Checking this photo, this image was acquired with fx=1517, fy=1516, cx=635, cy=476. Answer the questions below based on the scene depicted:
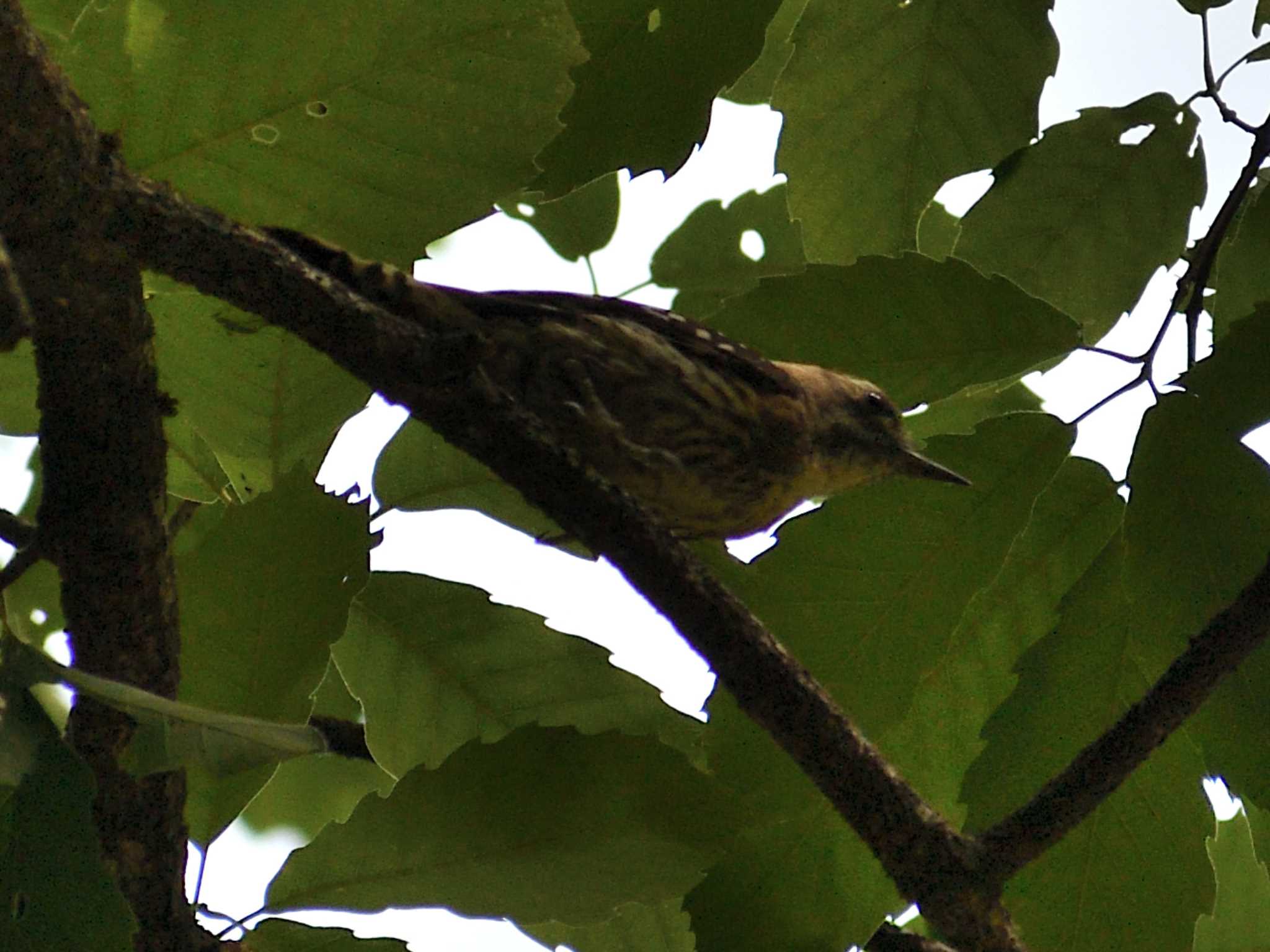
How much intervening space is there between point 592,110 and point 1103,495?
1188mm

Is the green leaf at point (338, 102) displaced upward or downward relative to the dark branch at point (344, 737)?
upward

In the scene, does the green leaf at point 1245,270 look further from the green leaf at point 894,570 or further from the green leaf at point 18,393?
the green leaf at point 18,393

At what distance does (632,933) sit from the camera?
2.96 meters

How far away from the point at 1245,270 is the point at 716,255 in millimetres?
1752

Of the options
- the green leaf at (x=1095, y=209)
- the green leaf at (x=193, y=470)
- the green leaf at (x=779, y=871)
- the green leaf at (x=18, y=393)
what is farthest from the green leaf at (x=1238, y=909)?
the green leaf at (x=18, y=393)

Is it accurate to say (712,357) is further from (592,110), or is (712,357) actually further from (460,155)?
(460,155)

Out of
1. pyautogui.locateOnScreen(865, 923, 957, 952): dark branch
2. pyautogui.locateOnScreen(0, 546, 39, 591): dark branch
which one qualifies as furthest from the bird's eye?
pyautogui.locateOnScreen(0, 546, 39, 591): dark branch

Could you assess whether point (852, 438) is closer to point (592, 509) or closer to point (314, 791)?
point (314, 791)

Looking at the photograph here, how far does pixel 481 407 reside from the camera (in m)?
2.20

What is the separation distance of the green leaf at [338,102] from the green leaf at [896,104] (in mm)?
724

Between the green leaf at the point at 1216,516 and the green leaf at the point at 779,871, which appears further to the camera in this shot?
the green leaf at the point at 779,871

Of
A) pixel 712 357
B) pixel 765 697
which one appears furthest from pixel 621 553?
pixel 712 357

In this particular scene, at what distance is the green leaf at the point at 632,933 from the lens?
2.93 meters

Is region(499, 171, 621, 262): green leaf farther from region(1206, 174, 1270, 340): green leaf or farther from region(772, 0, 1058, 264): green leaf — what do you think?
region(1206, 174, 1270, 340): green leaf
